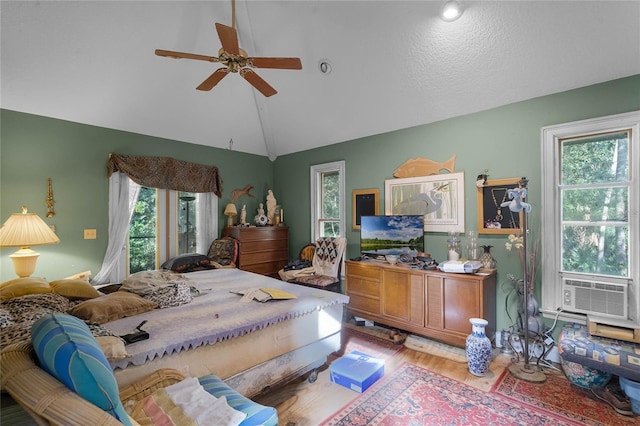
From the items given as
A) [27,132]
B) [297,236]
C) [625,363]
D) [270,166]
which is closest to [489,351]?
[625,363]

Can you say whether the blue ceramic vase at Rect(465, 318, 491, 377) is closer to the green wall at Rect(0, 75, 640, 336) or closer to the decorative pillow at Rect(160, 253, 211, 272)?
the green wall at Rect(0, 75, 640, 336)

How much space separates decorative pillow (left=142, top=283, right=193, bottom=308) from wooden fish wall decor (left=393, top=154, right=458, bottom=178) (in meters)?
2.93

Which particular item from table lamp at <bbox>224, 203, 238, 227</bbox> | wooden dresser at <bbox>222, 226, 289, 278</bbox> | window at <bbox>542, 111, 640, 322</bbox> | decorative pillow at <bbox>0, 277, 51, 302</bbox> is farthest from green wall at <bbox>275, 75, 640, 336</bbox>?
decorative pillow at <bbox>0, 277, 51, 302</bbox>

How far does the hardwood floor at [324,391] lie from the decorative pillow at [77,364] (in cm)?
129

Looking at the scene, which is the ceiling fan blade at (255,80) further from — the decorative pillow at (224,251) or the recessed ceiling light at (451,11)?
the decorative pillow at (224,251)

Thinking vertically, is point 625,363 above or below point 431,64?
below

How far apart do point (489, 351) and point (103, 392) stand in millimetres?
2760

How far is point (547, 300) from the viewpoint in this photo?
2908 millimetres

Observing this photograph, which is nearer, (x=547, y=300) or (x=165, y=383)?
(x=165, y=383)

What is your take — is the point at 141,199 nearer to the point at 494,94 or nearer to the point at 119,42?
the point at 119,42

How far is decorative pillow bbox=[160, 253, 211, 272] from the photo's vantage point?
164 inches

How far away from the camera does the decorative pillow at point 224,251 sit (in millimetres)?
4516

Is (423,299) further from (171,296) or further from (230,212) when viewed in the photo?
(230,212)

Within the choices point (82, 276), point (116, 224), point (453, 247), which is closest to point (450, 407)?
point (453, 247)
